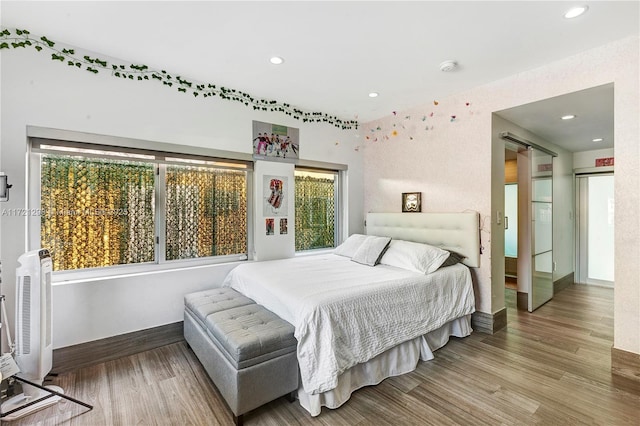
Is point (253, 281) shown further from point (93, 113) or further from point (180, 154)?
point (93, 113)

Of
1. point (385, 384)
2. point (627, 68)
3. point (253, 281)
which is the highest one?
point (627, 68)

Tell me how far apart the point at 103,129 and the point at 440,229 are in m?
3.60

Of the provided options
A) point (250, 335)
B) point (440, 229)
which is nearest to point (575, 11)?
point (440, 229)

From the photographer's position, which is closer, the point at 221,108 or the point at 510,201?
the point at 221,108

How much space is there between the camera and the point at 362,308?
212 centimetres

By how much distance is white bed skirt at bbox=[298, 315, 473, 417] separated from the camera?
6.25 feet

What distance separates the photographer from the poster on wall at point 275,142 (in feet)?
11.3

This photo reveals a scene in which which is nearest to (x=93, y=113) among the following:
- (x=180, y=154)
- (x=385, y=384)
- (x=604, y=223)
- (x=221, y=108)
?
(x=180, y=154)

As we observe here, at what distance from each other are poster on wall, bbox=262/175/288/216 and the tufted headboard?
4.75ft

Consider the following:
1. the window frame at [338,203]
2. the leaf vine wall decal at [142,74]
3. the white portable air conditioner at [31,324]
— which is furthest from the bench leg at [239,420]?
the leaf vine wall decal at [142,74]

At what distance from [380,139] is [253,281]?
2.81 metres

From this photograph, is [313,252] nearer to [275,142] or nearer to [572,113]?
[275,142]

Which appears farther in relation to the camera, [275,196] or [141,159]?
[275,196]

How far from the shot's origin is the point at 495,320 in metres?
3.09
